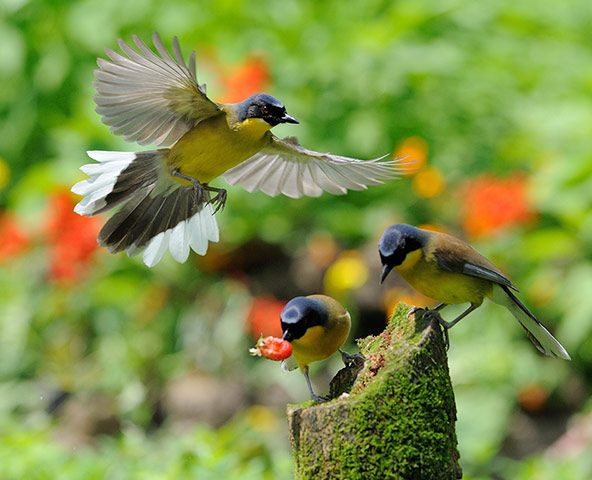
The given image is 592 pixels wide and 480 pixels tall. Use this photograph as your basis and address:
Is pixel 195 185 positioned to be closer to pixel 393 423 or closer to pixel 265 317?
pixel 393 423

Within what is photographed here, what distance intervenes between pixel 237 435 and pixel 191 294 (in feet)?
8.80

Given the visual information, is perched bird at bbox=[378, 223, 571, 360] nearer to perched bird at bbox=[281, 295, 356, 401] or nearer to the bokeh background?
perched bird at bbox=[281, 295, 356, 401]

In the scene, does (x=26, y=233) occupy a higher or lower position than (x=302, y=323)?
lower

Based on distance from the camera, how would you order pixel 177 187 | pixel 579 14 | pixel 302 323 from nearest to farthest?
pixel 302 323
pixel 177 187
pixel 579 14

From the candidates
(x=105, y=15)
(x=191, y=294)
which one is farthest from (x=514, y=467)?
(x=105, y=15)

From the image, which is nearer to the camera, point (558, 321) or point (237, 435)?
point (237, 435)

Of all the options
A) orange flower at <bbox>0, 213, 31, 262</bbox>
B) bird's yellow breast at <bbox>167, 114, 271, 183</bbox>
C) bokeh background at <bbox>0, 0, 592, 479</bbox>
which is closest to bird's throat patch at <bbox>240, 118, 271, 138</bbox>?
bird's yellow breast at <bbox>167, 114, 271, 183</bbox>

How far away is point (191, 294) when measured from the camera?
24.6ft

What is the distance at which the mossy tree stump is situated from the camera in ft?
7.35

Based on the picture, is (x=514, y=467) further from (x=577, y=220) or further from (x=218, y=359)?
(x=218, y=359)

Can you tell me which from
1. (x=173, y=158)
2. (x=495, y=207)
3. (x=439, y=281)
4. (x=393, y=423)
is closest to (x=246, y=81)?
(x=495, y=207)

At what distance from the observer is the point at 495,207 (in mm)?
6395

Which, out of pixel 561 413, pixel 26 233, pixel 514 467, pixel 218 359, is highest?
pixel 26 233

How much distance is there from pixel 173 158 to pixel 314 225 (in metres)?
4.44
